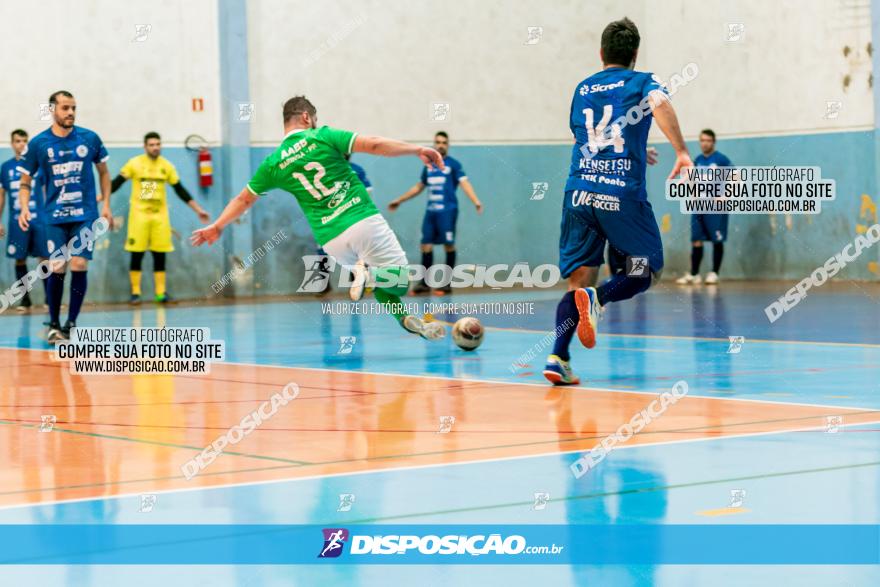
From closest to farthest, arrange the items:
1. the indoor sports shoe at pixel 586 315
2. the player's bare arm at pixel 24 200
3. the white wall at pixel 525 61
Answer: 1. the indoor sports shoe at pixel 586 315
2. the player's bare arm at pixel 24 200
3. the white wall at pixel 525 61

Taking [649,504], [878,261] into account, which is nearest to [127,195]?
[878,261]

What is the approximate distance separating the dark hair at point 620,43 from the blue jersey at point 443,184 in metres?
13.1

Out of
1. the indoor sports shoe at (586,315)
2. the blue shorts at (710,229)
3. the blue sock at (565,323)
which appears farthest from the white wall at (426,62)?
the indoor sports shoe at (586,315)

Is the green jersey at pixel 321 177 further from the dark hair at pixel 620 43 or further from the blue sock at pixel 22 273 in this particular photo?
the blue sock at pixel 22 273

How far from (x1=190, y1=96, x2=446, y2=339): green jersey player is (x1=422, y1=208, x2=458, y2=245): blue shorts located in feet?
35.5

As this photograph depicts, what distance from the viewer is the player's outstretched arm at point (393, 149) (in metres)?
9.16

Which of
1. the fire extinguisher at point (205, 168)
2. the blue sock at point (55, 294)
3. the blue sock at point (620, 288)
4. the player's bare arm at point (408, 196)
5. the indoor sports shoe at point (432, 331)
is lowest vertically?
the indoor sports shoe at point (432, 331)

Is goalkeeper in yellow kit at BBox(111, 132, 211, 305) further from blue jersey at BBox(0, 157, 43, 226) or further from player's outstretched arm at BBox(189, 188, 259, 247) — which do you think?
player's outstretched arm at BBox(189, 188, 259, 247)

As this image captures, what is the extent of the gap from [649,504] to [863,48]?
1736 centimetres

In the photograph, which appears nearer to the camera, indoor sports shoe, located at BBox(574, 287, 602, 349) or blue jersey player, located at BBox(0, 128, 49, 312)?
indoor sports shoe, located at BBox(574, 287, 602, 349)

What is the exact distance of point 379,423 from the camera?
7172mm

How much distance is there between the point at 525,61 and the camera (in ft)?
77.2

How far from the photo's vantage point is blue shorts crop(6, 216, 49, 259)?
19469 millimetres

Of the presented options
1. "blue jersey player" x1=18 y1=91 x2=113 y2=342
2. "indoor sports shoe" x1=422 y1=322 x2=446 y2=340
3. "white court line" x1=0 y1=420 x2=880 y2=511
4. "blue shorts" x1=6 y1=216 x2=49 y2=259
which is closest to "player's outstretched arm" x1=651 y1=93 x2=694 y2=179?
"white court line" x1=0 y1=420 x2=880 y2=511
